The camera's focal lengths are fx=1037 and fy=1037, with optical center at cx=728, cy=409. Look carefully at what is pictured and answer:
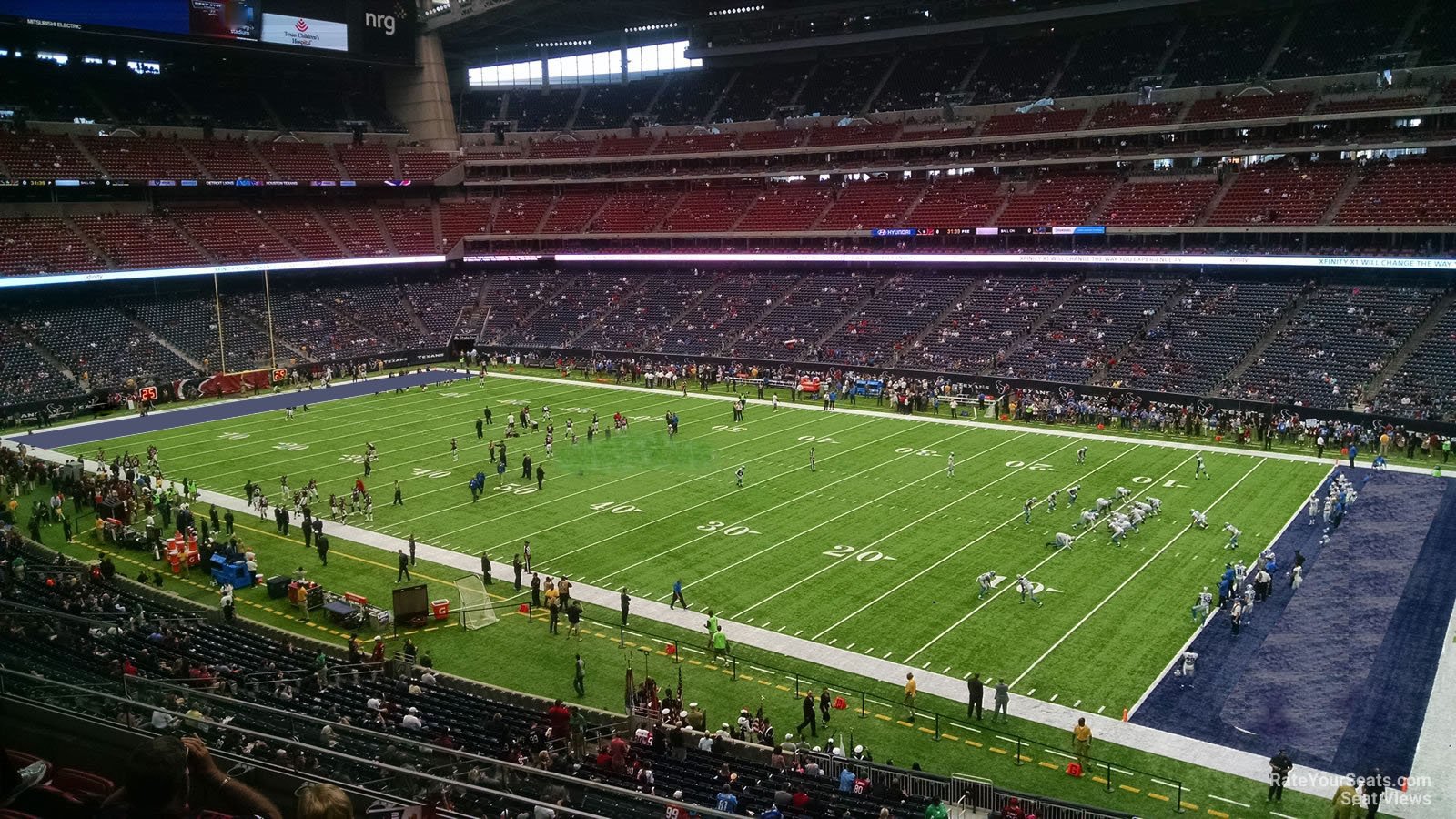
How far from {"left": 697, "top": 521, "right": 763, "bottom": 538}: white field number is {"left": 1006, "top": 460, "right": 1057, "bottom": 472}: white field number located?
11962mm

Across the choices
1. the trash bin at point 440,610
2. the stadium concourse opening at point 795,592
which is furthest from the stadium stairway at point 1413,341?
the trash bin at point 440,610

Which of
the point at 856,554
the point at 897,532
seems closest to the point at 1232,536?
the point at 897,532

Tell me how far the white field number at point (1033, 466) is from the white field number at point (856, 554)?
36.6 feet

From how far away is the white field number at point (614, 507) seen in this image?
109 ft

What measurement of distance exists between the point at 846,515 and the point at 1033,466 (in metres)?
9.52

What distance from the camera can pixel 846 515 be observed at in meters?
32.2

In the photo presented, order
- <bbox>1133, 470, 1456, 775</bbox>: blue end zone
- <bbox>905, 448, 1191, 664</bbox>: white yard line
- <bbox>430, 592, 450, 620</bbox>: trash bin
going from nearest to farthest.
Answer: <bbox>1133, 470, 1456, 775</bbox>: blue end zone
<bbox>905, 448, 1191, 664</bbox>: white yard line
<bbox>430, 592, 450, 620</bbox>: trash bin

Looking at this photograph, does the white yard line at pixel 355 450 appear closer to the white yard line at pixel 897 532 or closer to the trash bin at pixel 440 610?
the trash bin at pixel 440 610

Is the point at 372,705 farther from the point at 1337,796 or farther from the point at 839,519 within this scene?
the point at 839,519

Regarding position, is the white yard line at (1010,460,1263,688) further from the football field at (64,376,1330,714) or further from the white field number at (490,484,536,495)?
the white field number at (490,484,536,495)

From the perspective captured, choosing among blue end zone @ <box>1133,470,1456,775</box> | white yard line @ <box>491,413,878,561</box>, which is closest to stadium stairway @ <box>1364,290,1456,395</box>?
blue end zone @ <box>1133,470,1456,775</box>

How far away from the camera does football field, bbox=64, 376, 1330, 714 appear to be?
23.5m

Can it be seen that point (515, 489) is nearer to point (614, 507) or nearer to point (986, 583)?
point (614, 507)

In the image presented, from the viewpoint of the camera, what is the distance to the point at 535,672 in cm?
2191
